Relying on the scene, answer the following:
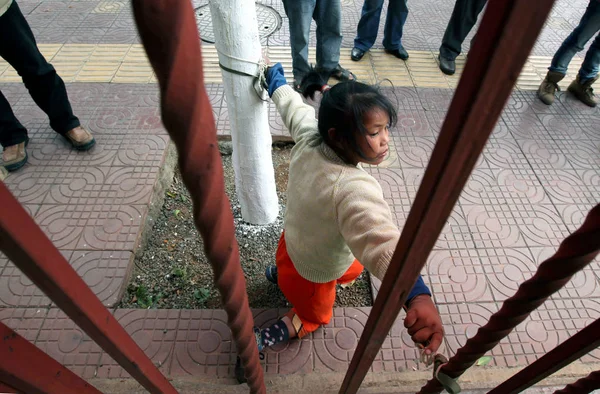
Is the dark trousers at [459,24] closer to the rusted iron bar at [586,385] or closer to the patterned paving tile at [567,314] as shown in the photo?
the patterned paving tile at [567,314]

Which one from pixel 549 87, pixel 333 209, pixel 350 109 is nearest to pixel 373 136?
pixel 350 109

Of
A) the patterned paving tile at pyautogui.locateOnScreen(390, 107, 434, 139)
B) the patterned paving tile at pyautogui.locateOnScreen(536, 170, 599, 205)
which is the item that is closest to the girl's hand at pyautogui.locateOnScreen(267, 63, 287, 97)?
the patterned paving tile at pyautogui.locateOnScreen(390, 107, 434, 139)

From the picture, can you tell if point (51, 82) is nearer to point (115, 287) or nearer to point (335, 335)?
point (115, 287)

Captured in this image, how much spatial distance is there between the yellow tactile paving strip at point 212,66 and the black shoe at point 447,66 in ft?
0.16

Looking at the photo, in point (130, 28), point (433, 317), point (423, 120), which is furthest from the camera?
point (130, 28)

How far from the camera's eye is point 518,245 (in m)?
2.37

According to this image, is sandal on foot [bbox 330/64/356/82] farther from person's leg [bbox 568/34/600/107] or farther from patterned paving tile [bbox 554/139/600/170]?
person's leg [bbox 568/34/600/107]

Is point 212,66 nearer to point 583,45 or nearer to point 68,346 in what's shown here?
point 68,346

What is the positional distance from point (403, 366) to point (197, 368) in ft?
3.21

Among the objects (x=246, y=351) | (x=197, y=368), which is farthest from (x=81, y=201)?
(x=246, y=351)

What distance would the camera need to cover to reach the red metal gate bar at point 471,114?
31cm

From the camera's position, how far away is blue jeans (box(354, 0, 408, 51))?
147 inches

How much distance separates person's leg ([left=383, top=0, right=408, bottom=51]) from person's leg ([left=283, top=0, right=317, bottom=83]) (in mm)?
1164

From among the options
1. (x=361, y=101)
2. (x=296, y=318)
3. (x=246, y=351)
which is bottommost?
(x=296, y=318)
